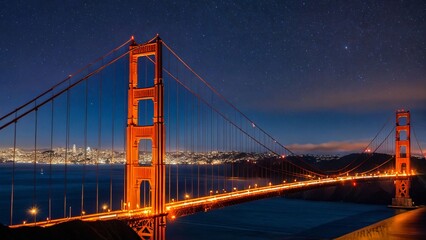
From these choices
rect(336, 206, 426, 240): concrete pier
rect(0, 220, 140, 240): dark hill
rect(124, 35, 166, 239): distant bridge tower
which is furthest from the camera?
rect(336, 206, 426, 240): concrete pier

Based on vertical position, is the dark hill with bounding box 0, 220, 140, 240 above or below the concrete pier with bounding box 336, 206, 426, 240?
above

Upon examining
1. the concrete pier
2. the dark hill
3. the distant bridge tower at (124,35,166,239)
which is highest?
the distant bridge tower at (124,35,166,239)

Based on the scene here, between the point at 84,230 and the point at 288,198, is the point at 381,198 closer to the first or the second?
the point at 288,198

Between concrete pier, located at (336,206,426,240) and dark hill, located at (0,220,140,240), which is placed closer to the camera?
dark hill, located at (0,220,140,240)

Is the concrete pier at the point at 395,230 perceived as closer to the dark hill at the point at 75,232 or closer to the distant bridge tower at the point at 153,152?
the distant bridge tower at the point at 153,152

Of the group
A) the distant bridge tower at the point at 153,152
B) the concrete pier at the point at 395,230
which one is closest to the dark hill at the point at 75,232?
the distant bridge tower at the point at 153,152

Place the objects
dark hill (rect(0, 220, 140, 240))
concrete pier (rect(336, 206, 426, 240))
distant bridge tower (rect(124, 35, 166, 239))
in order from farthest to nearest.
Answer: concrete pier (rect(336, 206, 426, 240)), distant bridge tower (rect(124, 35, 166, 239)), dark hill (rect(0, 220, 140, 240))

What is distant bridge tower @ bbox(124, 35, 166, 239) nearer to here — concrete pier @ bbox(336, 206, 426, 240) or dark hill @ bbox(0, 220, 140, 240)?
dark hill @ bbox(0, 220, 140, 240)

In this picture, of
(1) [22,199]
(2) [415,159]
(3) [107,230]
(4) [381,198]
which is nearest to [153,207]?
(3) [107,230]

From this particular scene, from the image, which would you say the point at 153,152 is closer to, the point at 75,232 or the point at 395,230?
the point at 75,232

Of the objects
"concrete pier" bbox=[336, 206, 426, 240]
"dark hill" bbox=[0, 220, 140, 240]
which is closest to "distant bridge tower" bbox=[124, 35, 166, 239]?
"dark hill" bbox=[0, 220, 140, 240]
